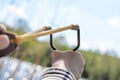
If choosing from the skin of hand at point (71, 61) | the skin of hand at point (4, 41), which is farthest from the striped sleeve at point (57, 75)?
the skin of hand at point (4, 41)

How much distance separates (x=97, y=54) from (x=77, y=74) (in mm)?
16005

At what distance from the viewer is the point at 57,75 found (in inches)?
39.1

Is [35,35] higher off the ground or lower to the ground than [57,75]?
higher

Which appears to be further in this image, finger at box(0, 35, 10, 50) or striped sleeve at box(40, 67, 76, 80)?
striped sleeve at box(40, 67, 76, 80)

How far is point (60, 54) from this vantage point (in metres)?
1.08

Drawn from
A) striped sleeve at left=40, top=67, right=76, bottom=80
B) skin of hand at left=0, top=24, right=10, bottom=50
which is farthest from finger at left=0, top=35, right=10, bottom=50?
striped sleeve at left=40, top=67, right=76, bottom=80

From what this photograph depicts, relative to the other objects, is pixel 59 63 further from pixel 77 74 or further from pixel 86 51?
pixel 86 51

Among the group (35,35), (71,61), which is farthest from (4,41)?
(71,61)

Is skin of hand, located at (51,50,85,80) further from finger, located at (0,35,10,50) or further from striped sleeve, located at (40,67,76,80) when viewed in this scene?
finger, located at (0,35,10,50)

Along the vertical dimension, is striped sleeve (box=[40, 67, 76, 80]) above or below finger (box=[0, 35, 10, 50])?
below

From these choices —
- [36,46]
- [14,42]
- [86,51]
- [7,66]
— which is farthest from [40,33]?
[86,51]

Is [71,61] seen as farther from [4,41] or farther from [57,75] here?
[4,41]

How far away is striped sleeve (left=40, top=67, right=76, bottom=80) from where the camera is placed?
39.0 inches

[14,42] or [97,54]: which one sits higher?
[14,42]
